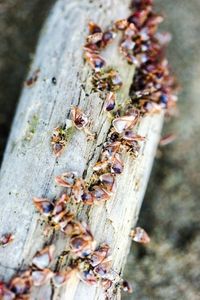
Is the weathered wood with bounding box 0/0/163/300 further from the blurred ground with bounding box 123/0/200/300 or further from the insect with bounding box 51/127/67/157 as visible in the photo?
the blurred ground with bounding box 123/0/200/300

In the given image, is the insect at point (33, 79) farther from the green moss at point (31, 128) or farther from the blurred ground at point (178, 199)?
the blurred ground at point (178, 199)

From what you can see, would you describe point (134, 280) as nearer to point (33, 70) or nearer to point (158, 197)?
point (158, 197)

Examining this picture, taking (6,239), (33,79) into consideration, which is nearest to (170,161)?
(33,79)

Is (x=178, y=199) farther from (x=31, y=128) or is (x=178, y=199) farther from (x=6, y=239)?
(x=6, y=239)

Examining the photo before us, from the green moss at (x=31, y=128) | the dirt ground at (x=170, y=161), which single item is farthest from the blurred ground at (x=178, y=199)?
the green moss at (x=31, y=128)

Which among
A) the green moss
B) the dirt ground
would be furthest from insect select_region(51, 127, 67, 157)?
the dirt ground
